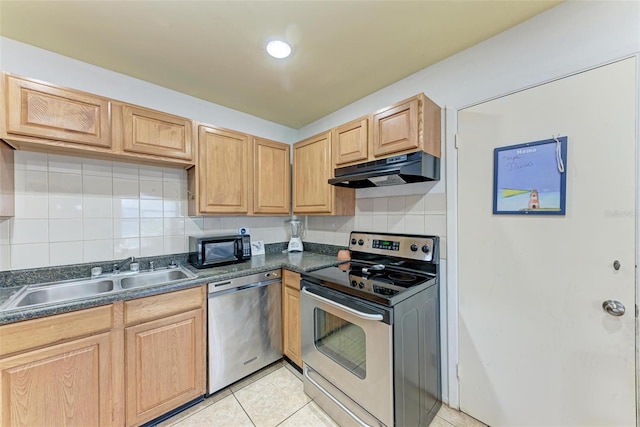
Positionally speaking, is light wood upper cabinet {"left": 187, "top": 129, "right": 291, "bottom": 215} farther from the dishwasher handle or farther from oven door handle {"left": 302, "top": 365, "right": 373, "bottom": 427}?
oven door handle {"left": 302, "top": 365, "right": 373, "bottom": 427}

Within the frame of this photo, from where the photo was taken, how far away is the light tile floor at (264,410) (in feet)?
5.13

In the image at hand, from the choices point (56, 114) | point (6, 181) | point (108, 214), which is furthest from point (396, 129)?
point (6, 181)

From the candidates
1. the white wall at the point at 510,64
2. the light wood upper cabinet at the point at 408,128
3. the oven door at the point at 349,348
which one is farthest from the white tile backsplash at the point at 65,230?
the white wall at the point at 510,64

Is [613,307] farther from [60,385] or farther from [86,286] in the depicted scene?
[86,286]

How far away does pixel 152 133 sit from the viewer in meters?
1.78

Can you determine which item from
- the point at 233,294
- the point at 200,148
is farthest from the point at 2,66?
the point at 233,294

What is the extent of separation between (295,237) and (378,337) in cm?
175

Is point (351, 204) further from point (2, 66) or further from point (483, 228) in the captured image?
point (2, 66)

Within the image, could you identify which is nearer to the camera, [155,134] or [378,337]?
[378,337]

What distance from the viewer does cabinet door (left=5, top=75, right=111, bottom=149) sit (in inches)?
52.8

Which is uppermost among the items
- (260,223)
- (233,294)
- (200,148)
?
(200,148)

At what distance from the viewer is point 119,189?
1.88m

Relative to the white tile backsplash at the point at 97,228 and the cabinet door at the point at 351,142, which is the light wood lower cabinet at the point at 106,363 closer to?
the white tile backsplash at the point at 97,228

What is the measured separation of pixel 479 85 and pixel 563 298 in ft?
4.47
